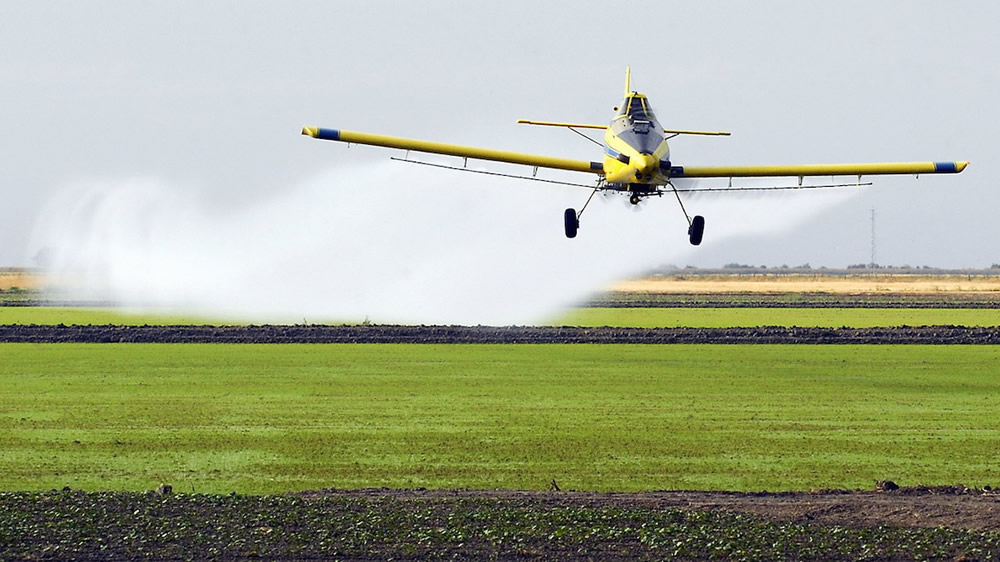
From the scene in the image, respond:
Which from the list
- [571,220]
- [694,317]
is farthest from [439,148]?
[694,317]

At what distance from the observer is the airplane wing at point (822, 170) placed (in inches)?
1474

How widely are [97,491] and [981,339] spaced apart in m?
43.2

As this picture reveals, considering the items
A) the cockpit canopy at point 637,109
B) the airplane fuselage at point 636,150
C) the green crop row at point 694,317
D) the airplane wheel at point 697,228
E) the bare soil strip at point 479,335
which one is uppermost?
the cockpit canopy at point 637,109

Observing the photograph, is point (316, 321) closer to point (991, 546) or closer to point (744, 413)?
point (744, 413)

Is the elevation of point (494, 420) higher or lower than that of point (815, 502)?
higher

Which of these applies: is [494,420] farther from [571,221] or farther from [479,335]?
[479,335]

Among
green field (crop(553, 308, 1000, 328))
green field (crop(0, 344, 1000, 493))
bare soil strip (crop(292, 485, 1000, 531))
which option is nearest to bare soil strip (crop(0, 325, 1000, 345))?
green field (crop(0, 344, 1000, 493))

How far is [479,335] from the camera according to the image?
58.6 m

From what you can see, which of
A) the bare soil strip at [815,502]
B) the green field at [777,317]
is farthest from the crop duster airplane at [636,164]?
the green field at [777,317]

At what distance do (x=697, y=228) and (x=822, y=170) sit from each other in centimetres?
540

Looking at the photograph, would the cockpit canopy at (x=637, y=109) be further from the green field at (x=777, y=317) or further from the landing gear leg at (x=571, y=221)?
the green field at (x=777, y=317)

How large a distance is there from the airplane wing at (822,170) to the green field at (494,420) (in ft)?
20.5

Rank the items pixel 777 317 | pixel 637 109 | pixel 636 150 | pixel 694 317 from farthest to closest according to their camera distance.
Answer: pixel 777 317 → pixel 694 317 → pixel 637 109 → pixel 636 150

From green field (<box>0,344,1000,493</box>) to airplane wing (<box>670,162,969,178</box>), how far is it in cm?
626
